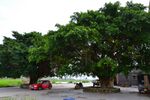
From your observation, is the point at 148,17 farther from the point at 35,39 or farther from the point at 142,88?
the point at 35,39

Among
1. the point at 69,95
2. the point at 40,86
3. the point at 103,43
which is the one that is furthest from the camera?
the point at 40,86

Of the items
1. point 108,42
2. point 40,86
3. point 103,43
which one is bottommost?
point 40,86

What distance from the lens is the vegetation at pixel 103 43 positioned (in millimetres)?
34613

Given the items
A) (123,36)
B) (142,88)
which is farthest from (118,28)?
(142,88)

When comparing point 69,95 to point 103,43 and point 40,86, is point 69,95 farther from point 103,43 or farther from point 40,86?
point 40,86

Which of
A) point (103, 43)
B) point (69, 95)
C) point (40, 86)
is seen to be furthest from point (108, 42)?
point (40, 86)

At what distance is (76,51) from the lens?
37938 millimetres

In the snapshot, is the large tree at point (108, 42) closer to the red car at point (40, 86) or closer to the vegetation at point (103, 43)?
the vegetation at point (103, 43)

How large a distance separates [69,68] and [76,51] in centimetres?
222

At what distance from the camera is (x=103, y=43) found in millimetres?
36750

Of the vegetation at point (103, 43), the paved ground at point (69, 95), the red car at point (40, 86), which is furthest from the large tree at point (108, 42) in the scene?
the red car at point (40, 86)

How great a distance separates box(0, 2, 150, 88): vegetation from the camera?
3461cm

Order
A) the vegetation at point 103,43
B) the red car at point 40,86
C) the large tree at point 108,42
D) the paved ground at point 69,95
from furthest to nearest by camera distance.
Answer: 1. the red car at point 40,86
2. the large tree at point 108,42
3. the vegetation at point 103,43
4. the paved ground at point 69,95

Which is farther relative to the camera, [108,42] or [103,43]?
[108,42]
